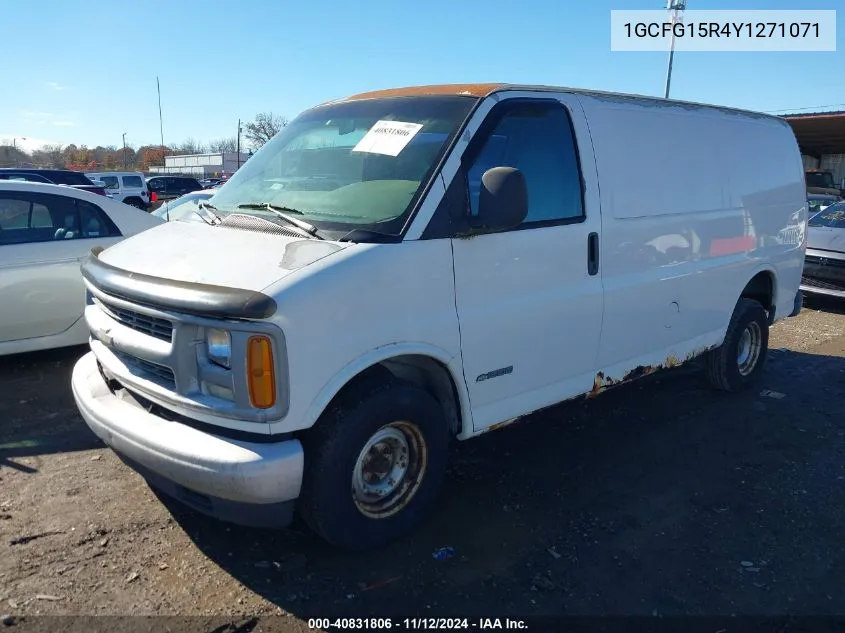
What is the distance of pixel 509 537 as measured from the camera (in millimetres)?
3553

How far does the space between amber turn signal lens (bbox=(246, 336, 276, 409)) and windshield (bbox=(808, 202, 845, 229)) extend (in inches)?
383

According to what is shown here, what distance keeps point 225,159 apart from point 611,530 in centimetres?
5909

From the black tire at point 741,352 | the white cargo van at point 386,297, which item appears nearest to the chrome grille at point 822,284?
the black tire at point 741,352

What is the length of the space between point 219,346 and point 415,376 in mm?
1123

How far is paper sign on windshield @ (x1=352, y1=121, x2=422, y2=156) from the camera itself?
361 centimetres

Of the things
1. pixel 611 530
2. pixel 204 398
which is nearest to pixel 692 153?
pixel 611 530

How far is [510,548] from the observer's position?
3.45 metres

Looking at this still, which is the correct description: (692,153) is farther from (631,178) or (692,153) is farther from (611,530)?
(611,530)

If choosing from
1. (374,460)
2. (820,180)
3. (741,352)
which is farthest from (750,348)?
(820,180)

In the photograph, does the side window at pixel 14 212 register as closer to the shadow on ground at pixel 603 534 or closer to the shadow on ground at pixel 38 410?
the shadow on ground at pixel 38 410

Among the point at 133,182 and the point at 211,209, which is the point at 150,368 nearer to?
the point at 211,209

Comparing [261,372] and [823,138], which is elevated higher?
[823,138]

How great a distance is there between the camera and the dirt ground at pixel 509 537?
10.0 ft

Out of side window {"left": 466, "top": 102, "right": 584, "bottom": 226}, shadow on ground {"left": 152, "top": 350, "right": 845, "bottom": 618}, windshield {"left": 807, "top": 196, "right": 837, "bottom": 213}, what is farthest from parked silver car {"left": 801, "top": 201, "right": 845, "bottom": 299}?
side window {"left": 466, "top": 102, "right": 584, "bottom": 226}
